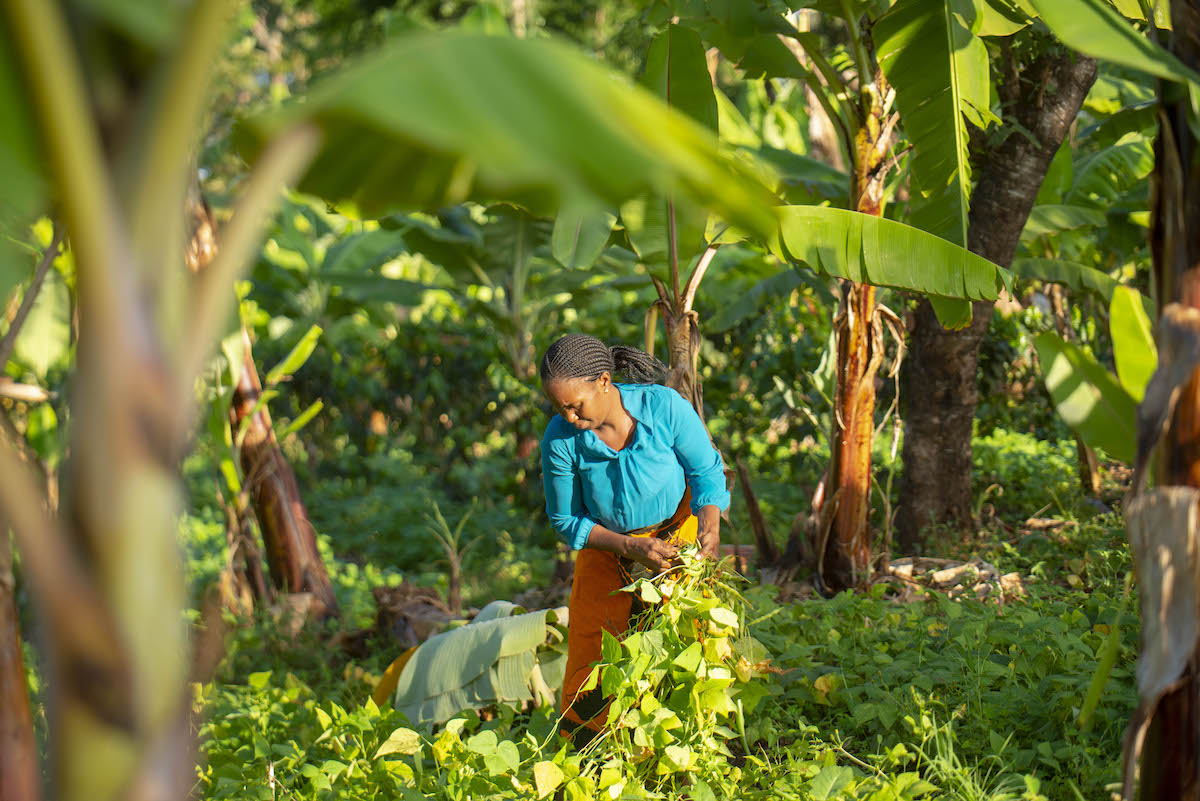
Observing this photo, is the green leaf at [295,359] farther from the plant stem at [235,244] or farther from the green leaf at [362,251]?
the plant stem at [235,244]

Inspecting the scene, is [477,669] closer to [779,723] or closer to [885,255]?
[779,723]

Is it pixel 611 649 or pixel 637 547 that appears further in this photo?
pixel 637 547

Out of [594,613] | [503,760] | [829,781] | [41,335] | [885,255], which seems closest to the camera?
[829,781]

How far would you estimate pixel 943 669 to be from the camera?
2.82 meters

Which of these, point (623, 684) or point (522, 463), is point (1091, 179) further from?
point (623, 684)

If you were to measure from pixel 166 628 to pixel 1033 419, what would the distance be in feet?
24.2

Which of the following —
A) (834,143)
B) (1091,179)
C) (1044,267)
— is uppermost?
(834,143)

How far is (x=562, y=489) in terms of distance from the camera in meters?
2.89

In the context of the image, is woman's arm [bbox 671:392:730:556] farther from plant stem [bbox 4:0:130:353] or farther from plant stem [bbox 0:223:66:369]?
plant stem [bbox 4:0:130:353]

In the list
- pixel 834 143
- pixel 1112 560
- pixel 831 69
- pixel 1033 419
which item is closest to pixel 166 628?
pixel 831 69

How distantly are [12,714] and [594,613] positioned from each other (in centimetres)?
190

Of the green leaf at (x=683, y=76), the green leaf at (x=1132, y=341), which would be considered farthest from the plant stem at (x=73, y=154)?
the green leaf at (x=683, y=76)

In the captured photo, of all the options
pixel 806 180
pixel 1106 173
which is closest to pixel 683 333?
pixel 806 180

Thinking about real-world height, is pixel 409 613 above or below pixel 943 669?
below
